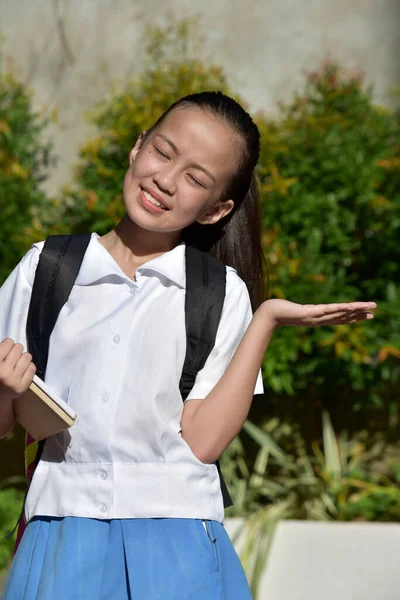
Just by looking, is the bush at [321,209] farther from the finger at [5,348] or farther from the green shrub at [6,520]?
the finger at [5,348]

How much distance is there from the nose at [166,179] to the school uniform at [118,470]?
18 centimetres

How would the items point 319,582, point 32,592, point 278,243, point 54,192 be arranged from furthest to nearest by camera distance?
point 54,192 < point 278,243 < point 319,582 < point 32,592

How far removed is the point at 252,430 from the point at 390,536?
0.84 meters

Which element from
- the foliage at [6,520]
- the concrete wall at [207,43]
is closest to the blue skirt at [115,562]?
the foliage at [6,520]

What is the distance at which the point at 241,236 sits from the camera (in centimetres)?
210

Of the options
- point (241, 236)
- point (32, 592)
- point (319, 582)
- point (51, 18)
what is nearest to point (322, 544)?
point (319, 582)

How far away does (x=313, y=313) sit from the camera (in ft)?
5.84

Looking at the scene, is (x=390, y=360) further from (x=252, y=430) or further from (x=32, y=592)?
(x=32, y=592)

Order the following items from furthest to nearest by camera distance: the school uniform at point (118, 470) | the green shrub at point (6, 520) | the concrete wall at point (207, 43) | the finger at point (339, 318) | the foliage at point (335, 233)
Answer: the concrete wall at point (207, 43)
the foliage at point (335, 233)
the green shrub at point (6, 520)
the finger at point (339, 318)
the school uniform at point (118, 470)

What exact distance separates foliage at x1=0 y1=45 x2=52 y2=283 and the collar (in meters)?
2.38

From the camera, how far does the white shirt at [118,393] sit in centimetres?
172

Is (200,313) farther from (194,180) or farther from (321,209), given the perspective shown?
(321,209)

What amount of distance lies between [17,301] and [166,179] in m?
0.37

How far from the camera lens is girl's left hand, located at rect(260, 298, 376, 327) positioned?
1771 mm
